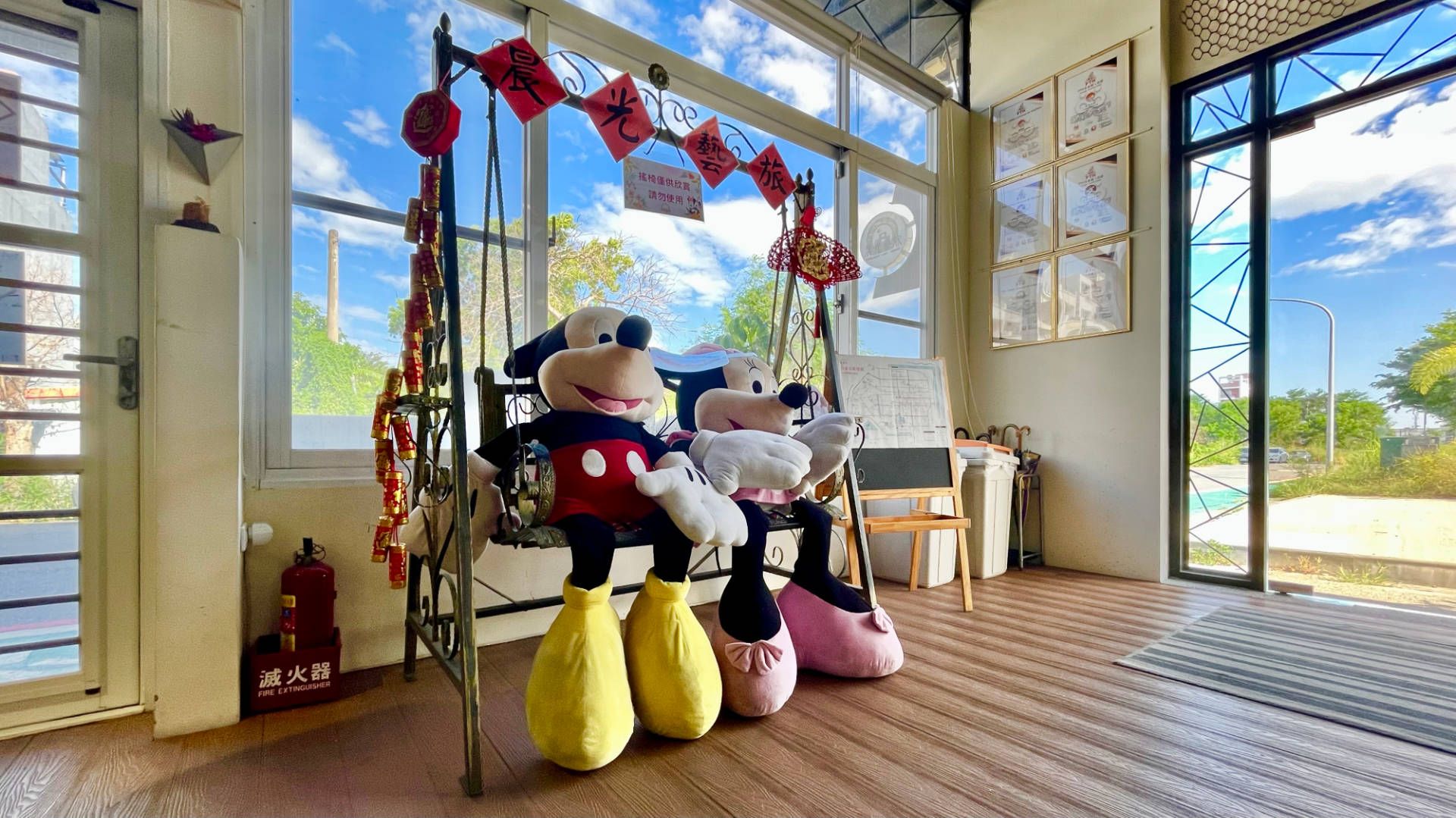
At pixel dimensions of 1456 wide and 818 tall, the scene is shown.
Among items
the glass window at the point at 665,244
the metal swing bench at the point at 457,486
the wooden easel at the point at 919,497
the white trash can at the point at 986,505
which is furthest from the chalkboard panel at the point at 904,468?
the glass window at the point at 665,244

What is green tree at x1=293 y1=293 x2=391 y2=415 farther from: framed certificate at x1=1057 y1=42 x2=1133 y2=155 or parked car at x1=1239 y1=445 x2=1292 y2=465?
parked car at x1=1239 y1=445 x2=1292 y2=465

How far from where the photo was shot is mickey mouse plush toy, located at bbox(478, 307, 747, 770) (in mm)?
1211

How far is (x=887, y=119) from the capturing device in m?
3.45

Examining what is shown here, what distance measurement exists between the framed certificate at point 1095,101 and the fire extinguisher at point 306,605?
12.4 ft

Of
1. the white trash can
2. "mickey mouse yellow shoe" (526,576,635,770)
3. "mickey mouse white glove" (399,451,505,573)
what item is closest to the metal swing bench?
"mickey mouse white glove" (399,451,505,573)

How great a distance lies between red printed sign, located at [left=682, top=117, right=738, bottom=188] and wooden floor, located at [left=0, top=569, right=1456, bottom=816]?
1.50 meters

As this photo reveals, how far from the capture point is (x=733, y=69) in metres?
2.78

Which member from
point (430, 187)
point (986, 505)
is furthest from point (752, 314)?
point (430, 187)

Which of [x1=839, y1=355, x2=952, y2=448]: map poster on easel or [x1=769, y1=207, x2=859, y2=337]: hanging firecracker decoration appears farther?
[x1=839, y1=355, x2=952, y2=448]: map poster on easel

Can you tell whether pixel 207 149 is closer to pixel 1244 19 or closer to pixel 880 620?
pixel 880 620

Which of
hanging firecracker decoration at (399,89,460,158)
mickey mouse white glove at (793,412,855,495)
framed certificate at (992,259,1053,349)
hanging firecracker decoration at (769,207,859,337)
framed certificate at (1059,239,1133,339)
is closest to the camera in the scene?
hanging firecracker decoration at (399,89,460,158)

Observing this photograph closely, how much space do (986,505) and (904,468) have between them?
65cm

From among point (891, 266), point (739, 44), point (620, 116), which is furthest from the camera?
point (891, 266)

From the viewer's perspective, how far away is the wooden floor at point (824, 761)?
1.12 metres
